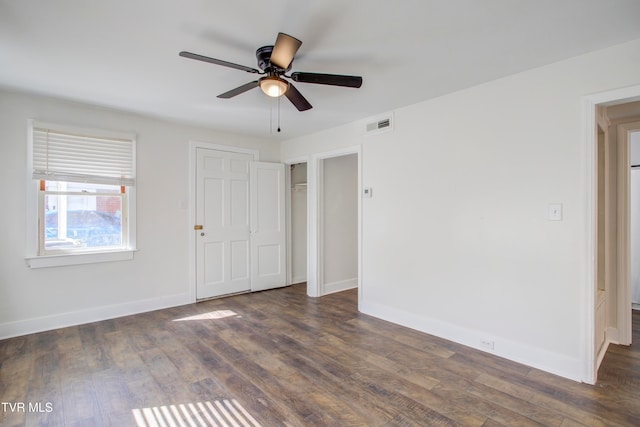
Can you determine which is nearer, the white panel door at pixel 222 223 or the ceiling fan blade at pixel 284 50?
the ceiling fan blade at pixel 284 50

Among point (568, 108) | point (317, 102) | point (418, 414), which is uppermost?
point (317, 102)

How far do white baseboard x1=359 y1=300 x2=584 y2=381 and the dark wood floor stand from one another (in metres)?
0.09

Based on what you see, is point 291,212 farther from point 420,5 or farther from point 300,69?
point 420,5

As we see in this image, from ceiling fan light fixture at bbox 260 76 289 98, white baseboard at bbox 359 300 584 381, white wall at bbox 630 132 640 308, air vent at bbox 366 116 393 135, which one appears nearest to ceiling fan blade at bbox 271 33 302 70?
ceiling fan light fixture at bbox 260 76 289 98

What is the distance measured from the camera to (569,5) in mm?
1853

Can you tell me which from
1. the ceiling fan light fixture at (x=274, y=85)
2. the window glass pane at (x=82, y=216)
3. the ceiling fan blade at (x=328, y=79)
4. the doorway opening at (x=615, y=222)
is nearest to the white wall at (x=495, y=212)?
the doorway opening at (x=615, y=222)

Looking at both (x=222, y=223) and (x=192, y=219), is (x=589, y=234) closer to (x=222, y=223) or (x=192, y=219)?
(x=222, y=223)

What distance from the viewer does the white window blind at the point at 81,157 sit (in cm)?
341

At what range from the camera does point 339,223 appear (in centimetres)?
515

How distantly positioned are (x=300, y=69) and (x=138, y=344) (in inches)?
118

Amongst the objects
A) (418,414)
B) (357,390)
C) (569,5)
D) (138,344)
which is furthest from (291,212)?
(569,5)

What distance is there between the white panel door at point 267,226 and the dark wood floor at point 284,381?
1556 mm

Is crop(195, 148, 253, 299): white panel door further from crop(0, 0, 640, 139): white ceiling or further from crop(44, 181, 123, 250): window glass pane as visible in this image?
crop(0, 0, 640, 139): white ceiling

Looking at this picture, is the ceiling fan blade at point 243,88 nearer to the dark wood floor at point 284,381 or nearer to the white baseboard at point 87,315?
the dark wood floor at point 284,381
